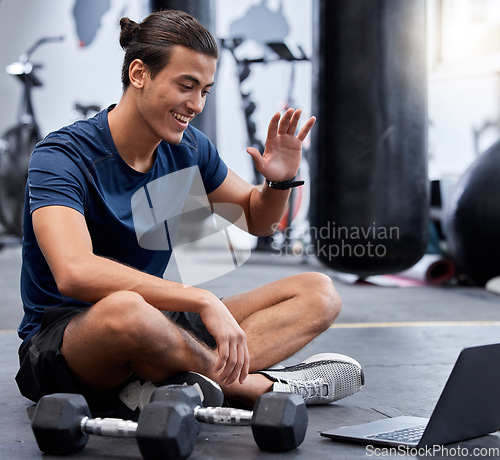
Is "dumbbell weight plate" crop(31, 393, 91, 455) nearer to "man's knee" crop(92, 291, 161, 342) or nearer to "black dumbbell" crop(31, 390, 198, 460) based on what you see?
"black dumbbell" crop(31, 390, 198, 460)

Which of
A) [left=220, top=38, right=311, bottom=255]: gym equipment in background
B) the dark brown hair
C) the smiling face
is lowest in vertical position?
[left=220, top=38, right=311, bottom=255]: gym equipment in background

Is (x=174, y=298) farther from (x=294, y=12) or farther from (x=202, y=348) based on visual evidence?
(x=294, y=12)

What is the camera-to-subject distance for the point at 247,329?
5.15 ft

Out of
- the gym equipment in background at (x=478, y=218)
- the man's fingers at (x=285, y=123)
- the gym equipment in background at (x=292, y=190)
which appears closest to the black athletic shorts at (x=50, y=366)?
the man's fingers at (x=285, y=123)

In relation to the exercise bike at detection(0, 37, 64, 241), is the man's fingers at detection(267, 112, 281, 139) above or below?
above

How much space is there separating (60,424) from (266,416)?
33cm

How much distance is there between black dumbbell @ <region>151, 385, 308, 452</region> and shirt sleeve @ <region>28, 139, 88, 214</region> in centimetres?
40

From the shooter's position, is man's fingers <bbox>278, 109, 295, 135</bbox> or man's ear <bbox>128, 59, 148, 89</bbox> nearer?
man's ear <bbox>128, 59, 148, 89</bbox>

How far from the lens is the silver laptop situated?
114cm

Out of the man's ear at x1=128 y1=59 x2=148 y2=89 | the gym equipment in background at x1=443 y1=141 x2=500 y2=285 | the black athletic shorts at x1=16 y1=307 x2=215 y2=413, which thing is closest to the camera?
the black athletic shorts at x1=16 y1=307 x2=215 y2=413

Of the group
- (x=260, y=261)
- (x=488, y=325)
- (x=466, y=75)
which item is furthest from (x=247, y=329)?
(x=466, y=75)

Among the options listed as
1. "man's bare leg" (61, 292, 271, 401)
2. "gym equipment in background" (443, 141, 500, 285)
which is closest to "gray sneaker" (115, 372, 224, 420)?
"man's bare leg" (61, 292, 271, 401)

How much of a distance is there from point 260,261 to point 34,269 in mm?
4027

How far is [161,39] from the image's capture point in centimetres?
146
